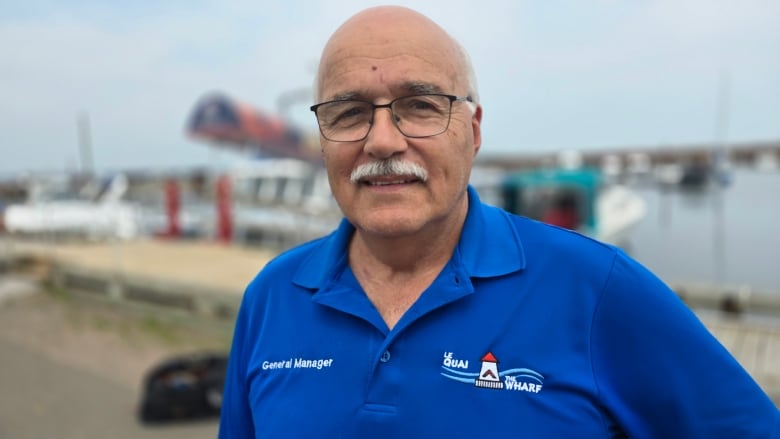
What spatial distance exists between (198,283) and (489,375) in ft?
21.3

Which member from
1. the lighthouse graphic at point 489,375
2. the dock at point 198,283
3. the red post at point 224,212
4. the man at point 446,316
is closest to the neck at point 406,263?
the man at point 446,316

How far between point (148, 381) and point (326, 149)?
13.1ft

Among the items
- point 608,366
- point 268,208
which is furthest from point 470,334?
point 268,208

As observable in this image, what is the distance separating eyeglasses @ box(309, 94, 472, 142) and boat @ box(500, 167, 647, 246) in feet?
32.2

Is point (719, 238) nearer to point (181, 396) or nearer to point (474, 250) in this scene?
point (181, 396)

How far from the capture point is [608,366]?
1.15 metres

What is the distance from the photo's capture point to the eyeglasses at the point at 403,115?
4.05 ft

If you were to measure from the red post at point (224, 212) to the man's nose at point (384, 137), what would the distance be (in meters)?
11.5

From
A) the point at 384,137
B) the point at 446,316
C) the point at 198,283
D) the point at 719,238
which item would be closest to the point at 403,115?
the point at 384,137

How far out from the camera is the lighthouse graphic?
1142 mm

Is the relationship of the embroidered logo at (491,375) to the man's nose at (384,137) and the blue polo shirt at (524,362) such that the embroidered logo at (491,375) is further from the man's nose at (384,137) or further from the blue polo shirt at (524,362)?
the man's nose at (384,137)

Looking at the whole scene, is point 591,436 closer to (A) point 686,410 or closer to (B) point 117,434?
(A) point 686,410

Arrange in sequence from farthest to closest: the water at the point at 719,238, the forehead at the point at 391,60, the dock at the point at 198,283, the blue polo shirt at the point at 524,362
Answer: the water at the point at 719,238
the dock at the point at 198,283
the forehead at the point at 391,60
the blue polo shirt at the point at 524,362

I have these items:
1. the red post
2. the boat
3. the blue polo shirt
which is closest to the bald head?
the blue polo shirt
